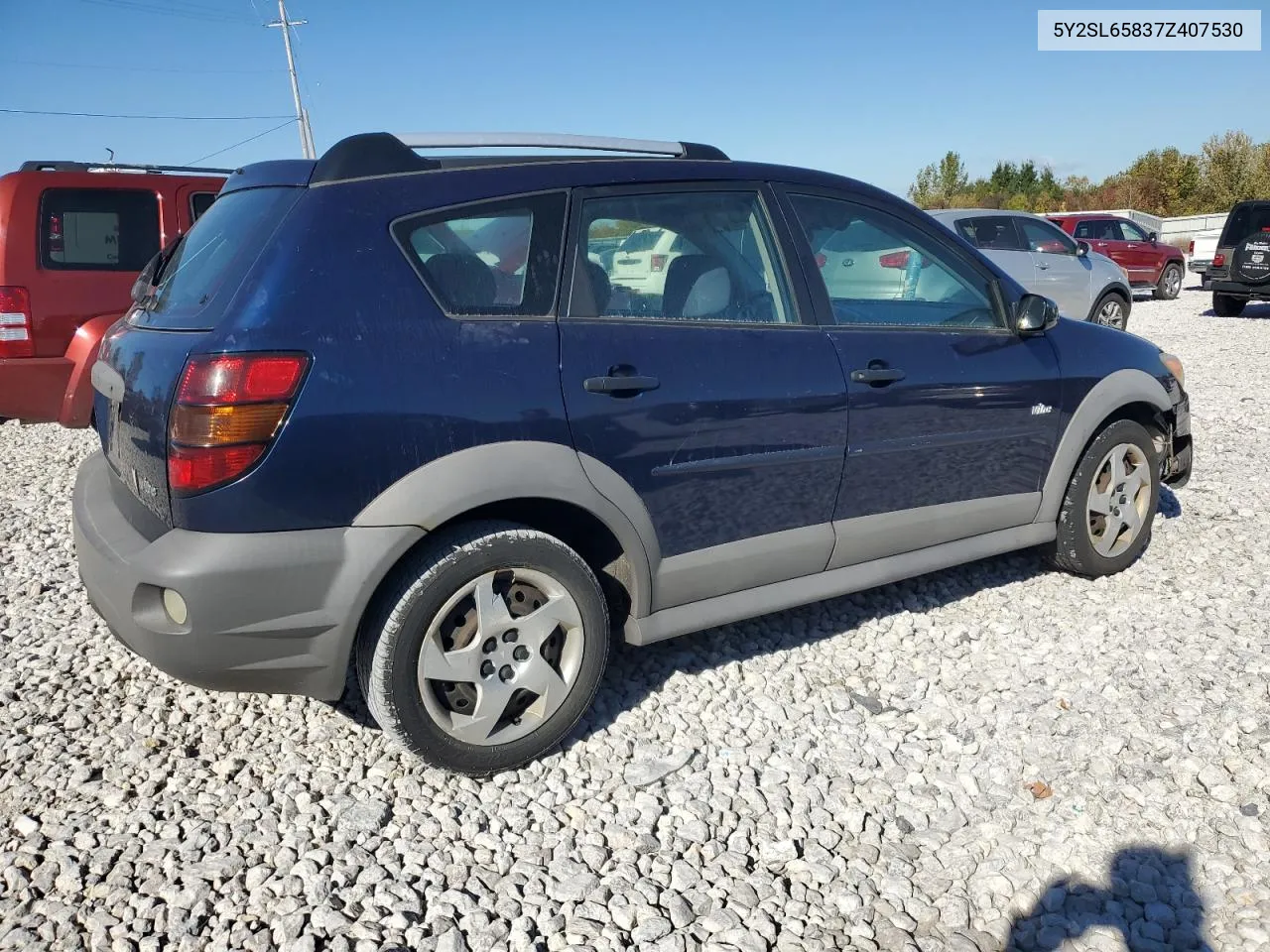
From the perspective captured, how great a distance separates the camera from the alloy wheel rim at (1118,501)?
435 cm

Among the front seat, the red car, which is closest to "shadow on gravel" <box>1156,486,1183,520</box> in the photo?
the front seat

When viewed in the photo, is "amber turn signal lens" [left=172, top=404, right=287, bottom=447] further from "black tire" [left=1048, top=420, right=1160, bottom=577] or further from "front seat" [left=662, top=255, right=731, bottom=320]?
"black tire" [left=1048, top=420, right=1160, bottom=577]

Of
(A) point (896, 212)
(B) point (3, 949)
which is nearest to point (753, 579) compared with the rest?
(A) point (896, 212)

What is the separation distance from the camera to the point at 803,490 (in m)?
3.37

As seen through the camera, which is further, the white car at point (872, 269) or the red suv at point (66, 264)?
the red suv at point (66, 264)

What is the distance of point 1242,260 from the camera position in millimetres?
15297

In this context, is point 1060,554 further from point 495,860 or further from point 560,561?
point 495,860

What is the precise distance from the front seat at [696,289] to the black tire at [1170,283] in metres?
19.1

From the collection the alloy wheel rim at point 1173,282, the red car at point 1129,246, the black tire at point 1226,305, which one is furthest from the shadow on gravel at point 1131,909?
the alloy wheel rim at point 1173,282

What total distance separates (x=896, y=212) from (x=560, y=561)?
6.55 ft

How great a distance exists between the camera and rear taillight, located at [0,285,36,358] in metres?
6.32

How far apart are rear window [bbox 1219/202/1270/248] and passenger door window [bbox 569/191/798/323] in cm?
1536

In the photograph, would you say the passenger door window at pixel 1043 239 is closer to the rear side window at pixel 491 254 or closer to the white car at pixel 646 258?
the white car at pixel 646 258

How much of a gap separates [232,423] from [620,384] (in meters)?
1.08
